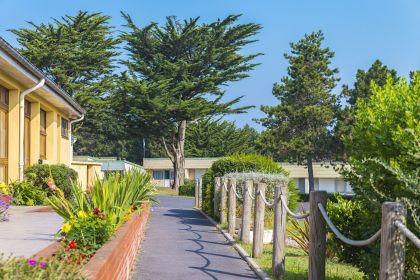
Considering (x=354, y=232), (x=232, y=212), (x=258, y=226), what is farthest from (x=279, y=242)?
(x=232, y=212)

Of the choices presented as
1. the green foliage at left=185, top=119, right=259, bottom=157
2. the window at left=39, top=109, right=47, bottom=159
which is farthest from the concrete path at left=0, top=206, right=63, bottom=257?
the green foliage at left=185, top=119, right=259, bottom=157

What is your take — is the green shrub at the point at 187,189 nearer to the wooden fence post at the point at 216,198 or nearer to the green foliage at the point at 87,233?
the wooden fence post at the point at 216,198

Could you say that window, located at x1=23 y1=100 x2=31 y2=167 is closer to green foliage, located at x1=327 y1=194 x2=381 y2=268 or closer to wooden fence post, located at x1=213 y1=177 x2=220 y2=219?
wooden fence post, located at x1=213 y1=177 x2=220 y2=219

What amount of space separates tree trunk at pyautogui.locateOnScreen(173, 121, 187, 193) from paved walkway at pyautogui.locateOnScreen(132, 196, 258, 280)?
1345 inches

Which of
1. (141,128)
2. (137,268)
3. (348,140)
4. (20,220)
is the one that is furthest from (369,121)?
(141,128)

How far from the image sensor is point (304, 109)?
170 feet

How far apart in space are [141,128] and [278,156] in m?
13.7

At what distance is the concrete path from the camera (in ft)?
26.6

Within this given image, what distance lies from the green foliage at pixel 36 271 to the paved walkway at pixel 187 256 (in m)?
3.36

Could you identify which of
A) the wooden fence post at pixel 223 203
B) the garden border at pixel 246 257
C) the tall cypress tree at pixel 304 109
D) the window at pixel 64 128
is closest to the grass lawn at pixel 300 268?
the garden border at pixel 246 257

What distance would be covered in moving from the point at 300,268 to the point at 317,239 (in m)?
2.65

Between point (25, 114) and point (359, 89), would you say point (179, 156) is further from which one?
point (25, 114)

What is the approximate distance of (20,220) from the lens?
1241 cm

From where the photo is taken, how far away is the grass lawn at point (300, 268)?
805 cm
